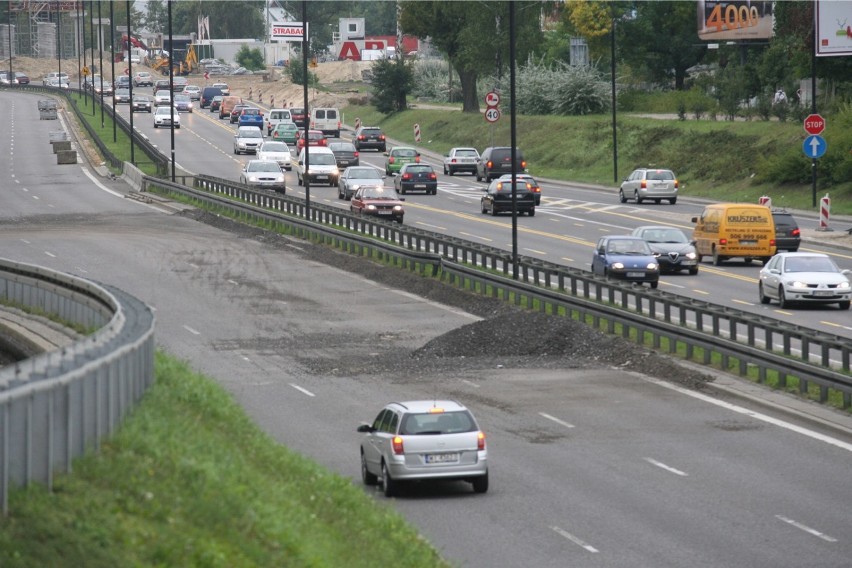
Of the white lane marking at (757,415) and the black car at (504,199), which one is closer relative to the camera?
the white lane marking at (757,415)

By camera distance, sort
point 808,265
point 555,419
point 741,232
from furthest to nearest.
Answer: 1. point 741,232
2. point 808,265
3. point 555,419

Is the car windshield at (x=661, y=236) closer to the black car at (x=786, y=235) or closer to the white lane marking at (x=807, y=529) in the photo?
the black car at (x=786, y=235)

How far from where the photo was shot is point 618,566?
52.1ft

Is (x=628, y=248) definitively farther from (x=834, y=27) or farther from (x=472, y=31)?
(x=472, y=31)

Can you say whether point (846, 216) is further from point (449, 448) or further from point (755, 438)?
point (449, 448)

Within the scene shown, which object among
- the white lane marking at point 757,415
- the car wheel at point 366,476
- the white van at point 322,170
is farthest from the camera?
the white van at point 322,170

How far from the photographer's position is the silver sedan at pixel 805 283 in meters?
36.5

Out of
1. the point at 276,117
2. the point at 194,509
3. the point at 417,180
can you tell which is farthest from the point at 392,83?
the point at 194,509

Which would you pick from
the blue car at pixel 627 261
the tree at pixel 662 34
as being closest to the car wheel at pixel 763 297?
the blue car at pixel 627 261

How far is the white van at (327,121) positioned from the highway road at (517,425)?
2404 inches

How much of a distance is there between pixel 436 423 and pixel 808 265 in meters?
20.0

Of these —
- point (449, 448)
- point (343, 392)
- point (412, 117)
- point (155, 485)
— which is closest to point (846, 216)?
point (343, 392)

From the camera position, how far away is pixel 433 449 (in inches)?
757

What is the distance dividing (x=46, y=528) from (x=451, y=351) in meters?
20.4
